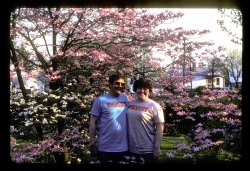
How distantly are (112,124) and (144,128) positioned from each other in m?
0.39

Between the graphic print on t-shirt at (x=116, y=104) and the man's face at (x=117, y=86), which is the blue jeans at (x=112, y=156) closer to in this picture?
the graphic print on t-shirt at (x=116, y=104)

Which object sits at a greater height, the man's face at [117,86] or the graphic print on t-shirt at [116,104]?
the man's face at [117,86]

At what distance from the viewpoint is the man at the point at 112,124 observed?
3.87 m

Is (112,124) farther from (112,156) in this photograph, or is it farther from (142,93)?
(142,93)

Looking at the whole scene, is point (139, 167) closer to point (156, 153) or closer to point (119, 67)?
point (156, 153)

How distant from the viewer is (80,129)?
6617mm

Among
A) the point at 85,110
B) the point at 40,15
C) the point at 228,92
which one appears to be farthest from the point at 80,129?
the point at 228,92

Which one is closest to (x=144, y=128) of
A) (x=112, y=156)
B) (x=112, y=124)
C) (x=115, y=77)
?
(x=112, y=124)

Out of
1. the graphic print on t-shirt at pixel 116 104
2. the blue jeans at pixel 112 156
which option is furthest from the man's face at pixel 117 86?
the blue jeans at pixel 112 156

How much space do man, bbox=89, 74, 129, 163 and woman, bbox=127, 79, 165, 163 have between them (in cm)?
11

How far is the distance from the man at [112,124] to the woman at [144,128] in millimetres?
106

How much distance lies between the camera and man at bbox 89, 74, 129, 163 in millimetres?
3865

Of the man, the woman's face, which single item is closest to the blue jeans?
the man

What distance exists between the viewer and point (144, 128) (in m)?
3.78
